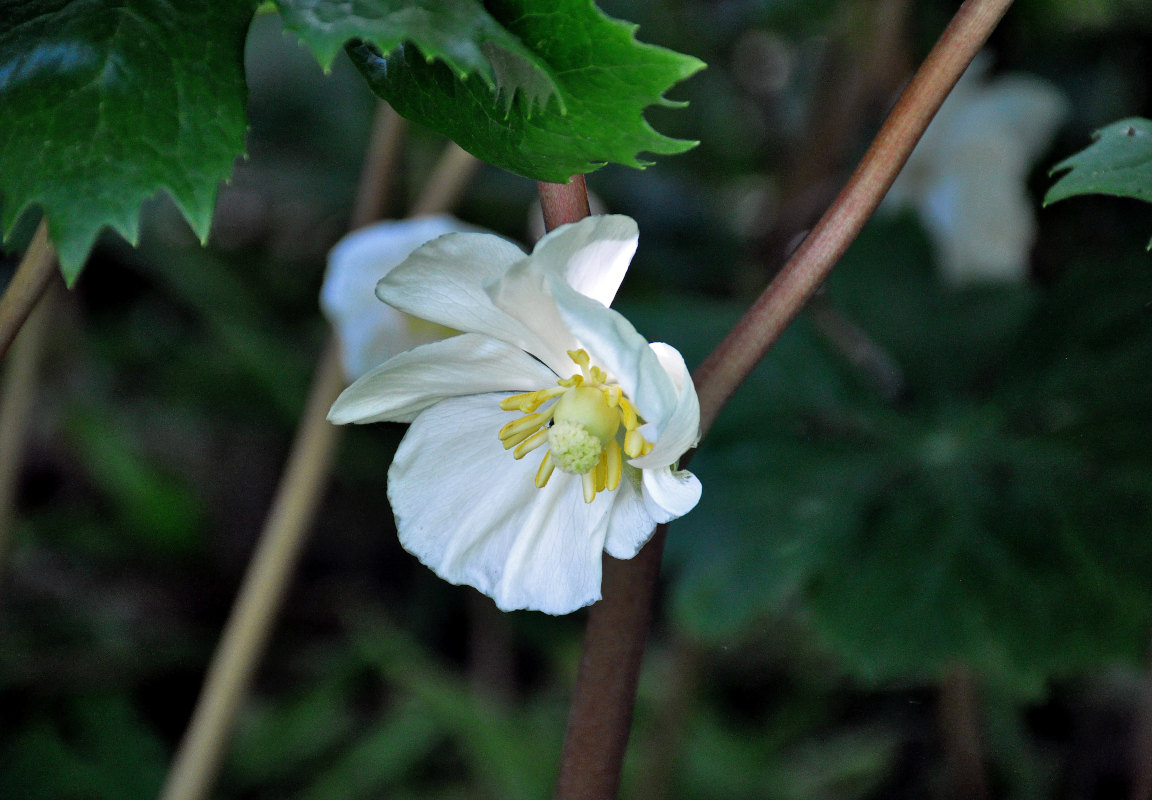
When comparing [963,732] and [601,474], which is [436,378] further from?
[963,732]

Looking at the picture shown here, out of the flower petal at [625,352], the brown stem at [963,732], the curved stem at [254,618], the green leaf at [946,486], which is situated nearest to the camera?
the flower petal at [625,352]

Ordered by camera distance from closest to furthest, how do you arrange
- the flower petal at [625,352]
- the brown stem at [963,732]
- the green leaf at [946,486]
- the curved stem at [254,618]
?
1. the flower petal at [625,352]
2. the curved stem at [254,618]
3. the green leaf at [946,486]
4. the brown stem at [963,732]

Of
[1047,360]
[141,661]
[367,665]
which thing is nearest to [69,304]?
[141,661]

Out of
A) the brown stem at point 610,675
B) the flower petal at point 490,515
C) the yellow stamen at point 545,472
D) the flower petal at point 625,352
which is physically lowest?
the brown stem at point 610,675

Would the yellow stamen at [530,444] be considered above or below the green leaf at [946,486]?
above

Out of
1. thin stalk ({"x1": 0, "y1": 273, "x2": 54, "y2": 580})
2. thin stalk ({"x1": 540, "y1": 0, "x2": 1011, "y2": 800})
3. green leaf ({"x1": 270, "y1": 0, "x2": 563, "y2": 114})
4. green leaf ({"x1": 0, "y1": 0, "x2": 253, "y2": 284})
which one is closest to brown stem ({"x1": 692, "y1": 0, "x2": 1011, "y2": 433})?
thin stalk ({"x1": 540, "y1": 0, "x2": 1011, "y2": 800})

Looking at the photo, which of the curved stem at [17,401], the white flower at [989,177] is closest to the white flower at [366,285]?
the curved stem at [17,401]

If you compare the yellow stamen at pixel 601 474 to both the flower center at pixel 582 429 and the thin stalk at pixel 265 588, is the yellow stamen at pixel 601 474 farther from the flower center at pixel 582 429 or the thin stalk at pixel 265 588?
the thin stalk at pixel 265 588
